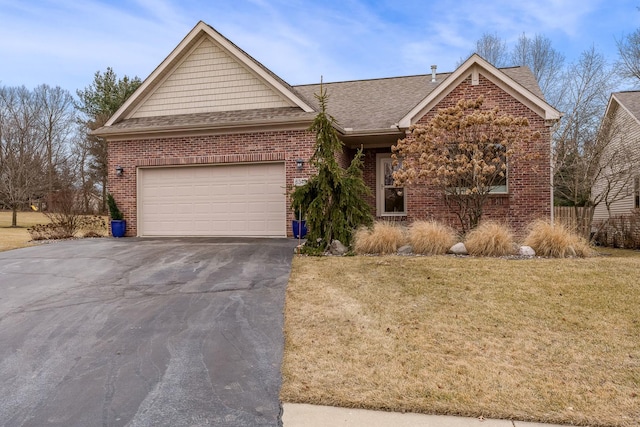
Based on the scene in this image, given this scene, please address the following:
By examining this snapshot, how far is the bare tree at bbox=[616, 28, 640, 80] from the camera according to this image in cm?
2122

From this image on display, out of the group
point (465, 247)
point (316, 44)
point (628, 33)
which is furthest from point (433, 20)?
point (628, 33)

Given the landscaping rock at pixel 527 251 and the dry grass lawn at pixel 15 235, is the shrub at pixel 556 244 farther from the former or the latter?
the dry grass lawn at pixel 15 235

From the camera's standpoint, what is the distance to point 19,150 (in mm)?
30453

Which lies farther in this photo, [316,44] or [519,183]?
[316,44]

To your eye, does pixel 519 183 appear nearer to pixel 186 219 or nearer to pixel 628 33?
pixel 186 219

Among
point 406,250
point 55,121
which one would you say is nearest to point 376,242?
point 406,250

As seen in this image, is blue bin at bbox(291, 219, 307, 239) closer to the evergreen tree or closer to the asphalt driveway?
the evergreen tree

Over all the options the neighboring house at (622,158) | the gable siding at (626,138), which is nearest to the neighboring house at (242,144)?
the neighboring house at (622,158)

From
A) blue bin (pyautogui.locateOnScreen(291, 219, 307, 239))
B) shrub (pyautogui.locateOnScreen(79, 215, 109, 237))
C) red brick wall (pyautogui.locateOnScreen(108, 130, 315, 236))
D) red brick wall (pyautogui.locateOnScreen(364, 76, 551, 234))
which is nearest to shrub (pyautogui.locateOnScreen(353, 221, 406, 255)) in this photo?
blue bin (pyautogui.locateOnScreen(291, 219, 307, 239))

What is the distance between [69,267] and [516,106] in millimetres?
11307

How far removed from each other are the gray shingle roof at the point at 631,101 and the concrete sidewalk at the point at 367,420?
19.2 meters

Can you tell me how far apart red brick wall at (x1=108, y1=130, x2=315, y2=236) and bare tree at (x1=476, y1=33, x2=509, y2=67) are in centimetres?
2725

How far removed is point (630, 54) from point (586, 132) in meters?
5.55

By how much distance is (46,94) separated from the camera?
1426 inches
